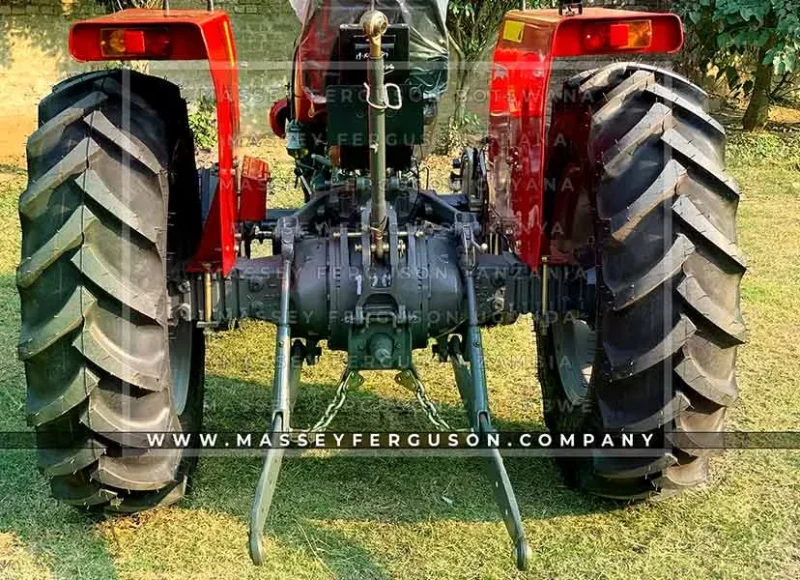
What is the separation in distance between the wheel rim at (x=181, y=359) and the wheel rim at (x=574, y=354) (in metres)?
1.58

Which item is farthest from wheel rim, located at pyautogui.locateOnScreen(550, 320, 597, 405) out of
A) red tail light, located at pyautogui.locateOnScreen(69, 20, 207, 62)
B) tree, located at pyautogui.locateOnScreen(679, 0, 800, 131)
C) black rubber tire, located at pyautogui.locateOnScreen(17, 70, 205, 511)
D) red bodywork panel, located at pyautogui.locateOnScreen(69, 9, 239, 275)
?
tree, located at pyautogui.locateOnScreen(679, 0, 800, 131)

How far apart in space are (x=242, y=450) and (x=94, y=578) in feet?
3.34

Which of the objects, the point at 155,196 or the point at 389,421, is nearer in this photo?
the point at 155,196

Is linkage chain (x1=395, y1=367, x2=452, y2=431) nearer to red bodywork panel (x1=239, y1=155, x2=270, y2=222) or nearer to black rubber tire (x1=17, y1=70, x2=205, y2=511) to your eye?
black rubber tire (x1=17, y1=70, x2=205, y2=511)

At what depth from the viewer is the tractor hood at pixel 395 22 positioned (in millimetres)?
3553

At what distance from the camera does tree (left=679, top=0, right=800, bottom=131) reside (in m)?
9.98

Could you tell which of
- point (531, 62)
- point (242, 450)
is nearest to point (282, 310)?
point (242, 450)

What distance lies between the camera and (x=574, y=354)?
4.09 metres

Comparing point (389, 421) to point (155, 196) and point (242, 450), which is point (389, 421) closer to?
point (242, 450)

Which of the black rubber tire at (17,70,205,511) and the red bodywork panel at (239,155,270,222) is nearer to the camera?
the black rubber tire at (17,70,205,511)

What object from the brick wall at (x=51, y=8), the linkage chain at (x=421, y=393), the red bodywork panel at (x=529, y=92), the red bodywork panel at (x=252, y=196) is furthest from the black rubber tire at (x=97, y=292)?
the brick wall at (x=51, y=8)

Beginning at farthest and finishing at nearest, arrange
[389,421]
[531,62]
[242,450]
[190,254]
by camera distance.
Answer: [389,421]
[242,450]
[190,254]
[531,62]

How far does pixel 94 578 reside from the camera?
3.13m

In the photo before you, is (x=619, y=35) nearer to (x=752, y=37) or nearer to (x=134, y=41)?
(x=134, y=41)
